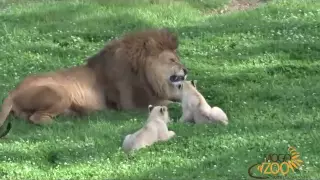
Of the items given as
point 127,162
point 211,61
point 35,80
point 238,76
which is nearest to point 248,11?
point 211,61

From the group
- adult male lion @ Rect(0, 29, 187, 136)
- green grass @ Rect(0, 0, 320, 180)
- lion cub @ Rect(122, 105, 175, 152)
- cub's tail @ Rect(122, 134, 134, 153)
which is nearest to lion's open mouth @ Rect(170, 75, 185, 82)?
adult male lion @ Rect(0, 29, 187, 136)

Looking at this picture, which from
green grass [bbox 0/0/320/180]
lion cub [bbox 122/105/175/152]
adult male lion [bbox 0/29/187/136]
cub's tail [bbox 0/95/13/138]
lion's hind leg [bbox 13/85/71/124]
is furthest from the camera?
adult male lion [bbox 0/29/187/136]

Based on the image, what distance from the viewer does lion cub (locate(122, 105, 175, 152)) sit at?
7.10 m

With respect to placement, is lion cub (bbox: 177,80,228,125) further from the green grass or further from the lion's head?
the lion's head

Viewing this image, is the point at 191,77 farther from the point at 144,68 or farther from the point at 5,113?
the point at 5,113

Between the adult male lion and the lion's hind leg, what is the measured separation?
0.46ft

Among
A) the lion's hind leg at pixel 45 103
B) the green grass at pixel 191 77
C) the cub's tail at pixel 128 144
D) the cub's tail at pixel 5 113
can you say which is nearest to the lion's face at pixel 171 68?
the green grass at pixel 191 77

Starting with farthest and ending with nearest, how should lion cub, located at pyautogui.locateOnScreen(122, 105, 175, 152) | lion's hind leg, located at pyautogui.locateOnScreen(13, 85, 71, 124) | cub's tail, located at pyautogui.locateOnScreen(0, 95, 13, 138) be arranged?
1. lion's hind leg, located at pyautogui.locateOnScreen(13, 85, 71, 124)
2. cub's tail, located at pyautogui.locateOnScreen(0, 95, 13, 138)
3. lion cub, located at pyautogui.locateOnScreen(122, 105, 175, 152)

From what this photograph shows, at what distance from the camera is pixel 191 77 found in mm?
A: 10320

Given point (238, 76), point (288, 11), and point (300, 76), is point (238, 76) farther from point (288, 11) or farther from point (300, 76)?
point (288, 11)

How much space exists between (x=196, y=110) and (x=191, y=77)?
7.31ft

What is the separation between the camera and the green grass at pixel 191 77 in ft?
22.3

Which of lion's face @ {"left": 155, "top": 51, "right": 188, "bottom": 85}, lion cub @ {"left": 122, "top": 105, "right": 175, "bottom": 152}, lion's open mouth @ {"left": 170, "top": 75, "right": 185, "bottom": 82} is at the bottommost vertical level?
lion cub @ {"left": 122, "top": 105, "right": 175, "bottom": 152}

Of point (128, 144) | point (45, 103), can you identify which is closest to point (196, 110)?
point (128, 144)
